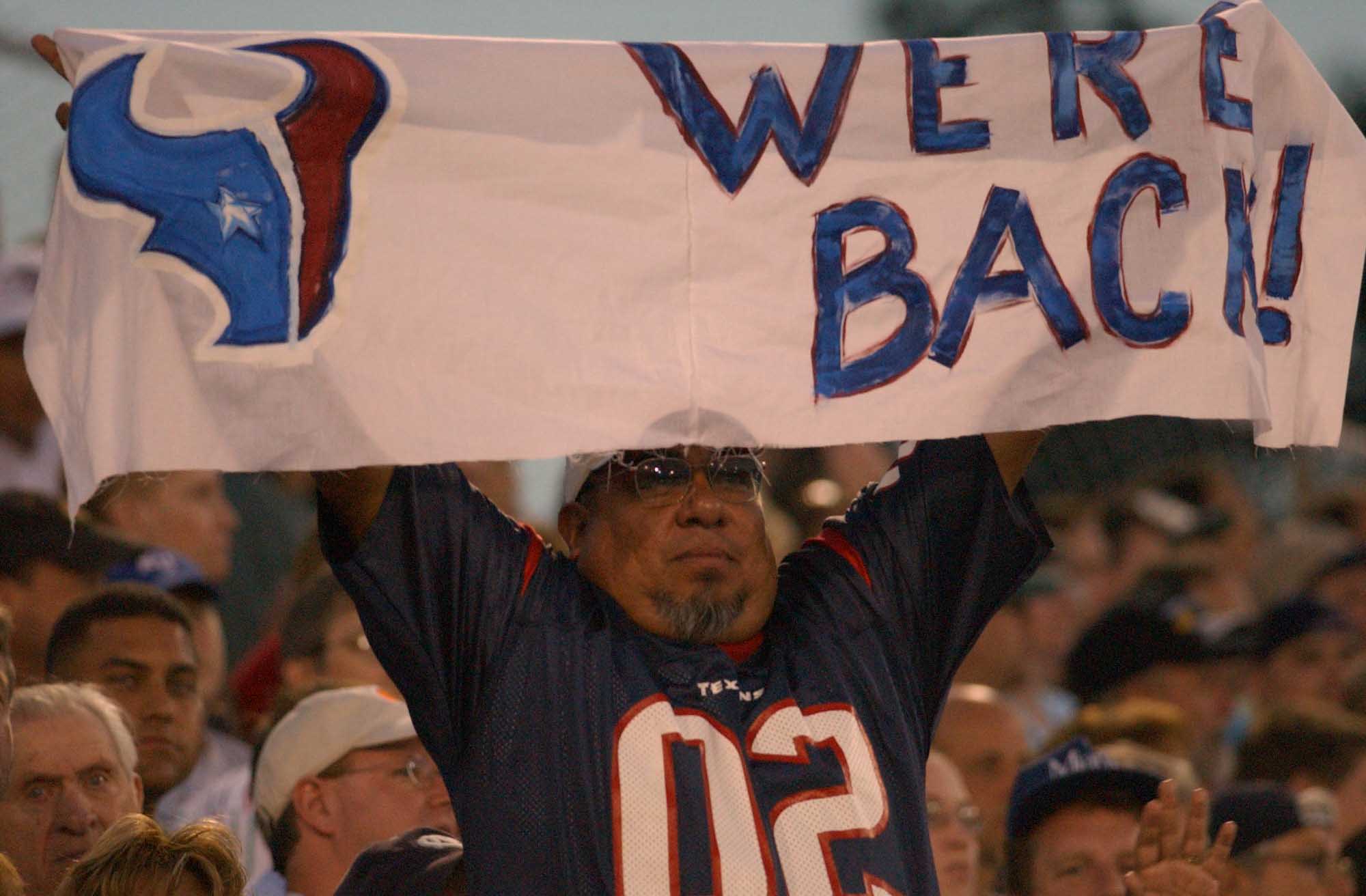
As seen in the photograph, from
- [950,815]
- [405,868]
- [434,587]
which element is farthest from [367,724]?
[950,815]

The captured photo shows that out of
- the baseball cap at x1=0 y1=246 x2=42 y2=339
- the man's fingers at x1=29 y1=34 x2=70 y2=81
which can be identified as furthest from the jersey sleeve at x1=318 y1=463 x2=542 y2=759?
the baseball cap at x1=0 y1=246 x2=42 y2=339

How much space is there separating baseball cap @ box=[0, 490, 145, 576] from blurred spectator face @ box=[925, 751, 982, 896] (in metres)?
2.26

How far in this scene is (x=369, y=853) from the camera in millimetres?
3814

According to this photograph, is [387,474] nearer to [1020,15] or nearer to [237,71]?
[237,71]

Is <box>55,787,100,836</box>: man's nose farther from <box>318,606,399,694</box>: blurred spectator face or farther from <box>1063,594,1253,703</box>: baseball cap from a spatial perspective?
<box>1063,594,1253,703</box>: baseball cap

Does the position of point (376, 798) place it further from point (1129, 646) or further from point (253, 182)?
point (1129, 646)

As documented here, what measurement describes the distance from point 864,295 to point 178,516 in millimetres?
3495

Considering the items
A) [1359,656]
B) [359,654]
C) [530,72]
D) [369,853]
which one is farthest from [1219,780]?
[530,72]

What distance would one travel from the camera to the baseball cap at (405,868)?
367 centimetres

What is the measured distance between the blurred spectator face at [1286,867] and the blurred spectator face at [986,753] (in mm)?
731

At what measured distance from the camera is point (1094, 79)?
368 centimetres

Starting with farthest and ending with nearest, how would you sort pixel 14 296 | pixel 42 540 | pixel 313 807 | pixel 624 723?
pixel 14 296
pixel 42 540
pixel 313 807
pixel 624 723

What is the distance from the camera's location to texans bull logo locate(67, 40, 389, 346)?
3.21m

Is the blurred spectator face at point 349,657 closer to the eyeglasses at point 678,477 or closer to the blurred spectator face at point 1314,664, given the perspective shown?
the eyeglasses at point 678,477
